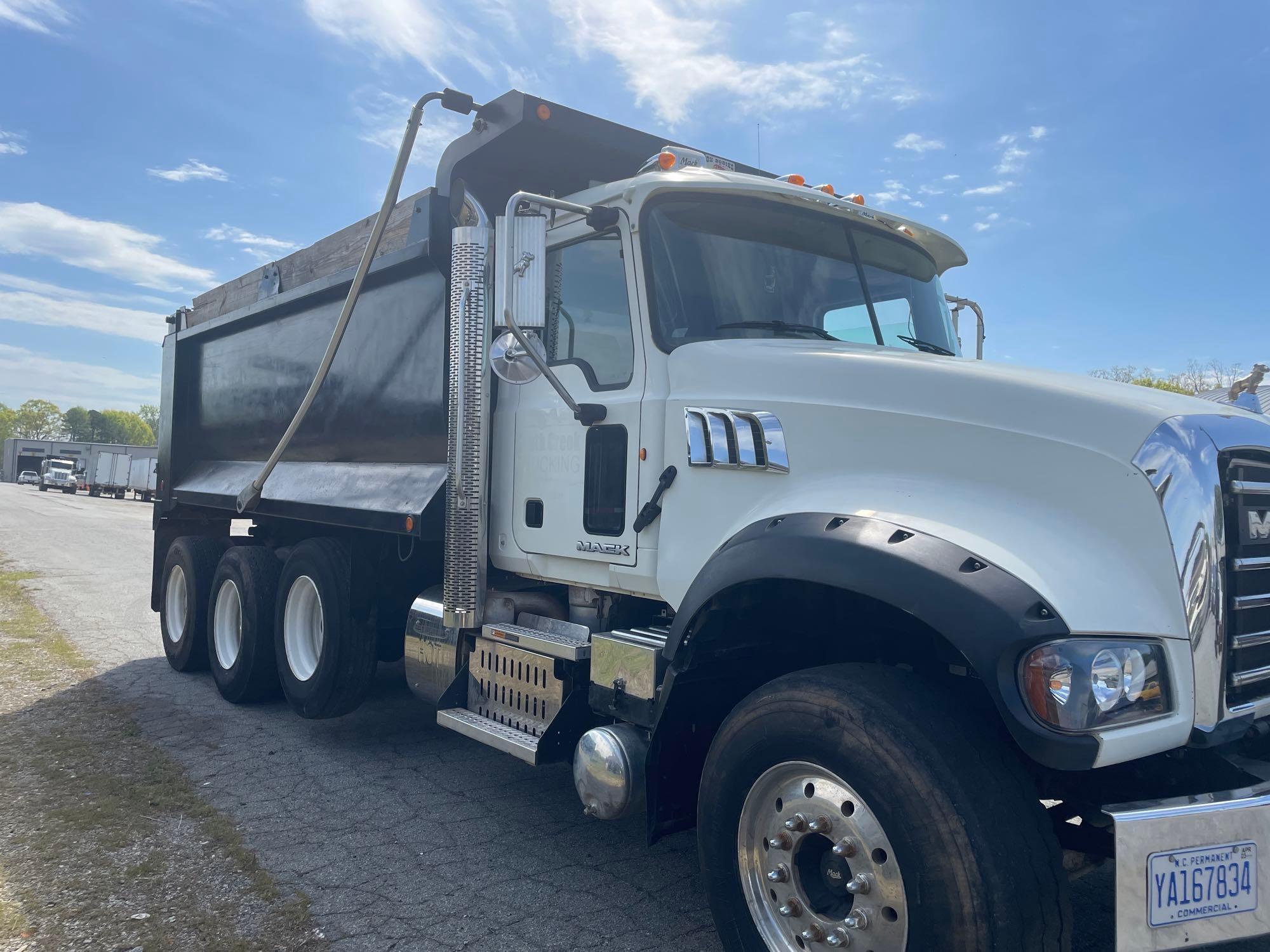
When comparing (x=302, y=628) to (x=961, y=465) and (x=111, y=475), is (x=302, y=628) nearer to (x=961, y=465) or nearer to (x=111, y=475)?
(x=961, y=465)

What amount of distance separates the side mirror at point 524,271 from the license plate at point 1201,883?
8.02 ft

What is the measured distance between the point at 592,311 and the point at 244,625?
3.81 m

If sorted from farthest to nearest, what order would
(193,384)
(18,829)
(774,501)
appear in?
(193,384), (18,829), (774,501)

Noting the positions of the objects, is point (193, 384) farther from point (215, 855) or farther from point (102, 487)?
point (102, 487)

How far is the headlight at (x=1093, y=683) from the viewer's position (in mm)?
2223

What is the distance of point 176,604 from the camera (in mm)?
7816

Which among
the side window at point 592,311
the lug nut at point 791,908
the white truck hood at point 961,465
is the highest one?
the side window at point 592,311

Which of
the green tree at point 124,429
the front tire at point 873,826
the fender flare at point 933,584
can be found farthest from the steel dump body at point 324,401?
the green tree at point 124,429

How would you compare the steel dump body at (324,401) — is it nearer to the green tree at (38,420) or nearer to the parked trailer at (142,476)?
the parked trailer at (142,476)

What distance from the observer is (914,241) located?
4.45m

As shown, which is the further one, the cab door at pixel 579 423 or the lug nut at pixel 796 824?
the cab door at pixel 579 423

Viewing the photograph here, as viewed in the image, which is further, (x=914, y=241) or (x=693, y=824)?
(x=914, y=241)

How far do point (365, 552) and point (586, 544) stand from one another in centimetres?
213

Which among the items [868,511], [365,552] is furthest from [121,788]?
[868,511]
